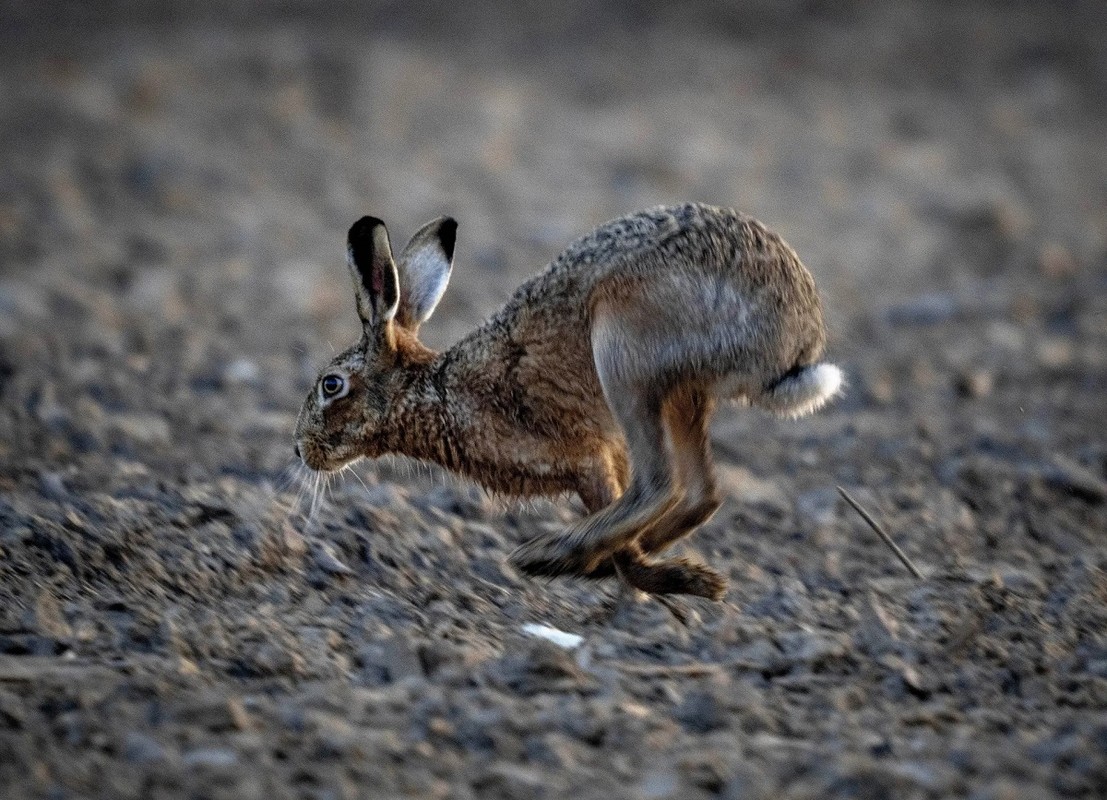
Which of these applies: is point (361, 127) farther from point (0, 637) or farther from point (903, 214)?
point (0, 637)

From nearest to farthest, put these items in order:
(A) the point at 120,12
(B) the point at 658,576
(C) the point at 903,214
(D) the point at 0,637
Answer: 1. (D) the point at 0,637
2. (B) the point at 658,576
3. (C) the point at 903,214
4. (A) the point at 120,12

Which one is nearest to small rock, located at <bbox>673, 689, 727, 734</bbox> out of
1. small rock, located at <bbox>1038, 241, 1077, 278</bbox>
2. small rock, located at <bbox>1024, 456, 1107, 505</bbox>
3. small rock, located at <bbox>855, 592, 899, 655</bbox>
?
small rock, located at <bbox>855, 592, 899, 655</bbox>

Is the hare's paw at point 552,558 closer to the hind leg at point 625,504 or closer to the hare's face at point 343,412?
the hind leg at point 625,504

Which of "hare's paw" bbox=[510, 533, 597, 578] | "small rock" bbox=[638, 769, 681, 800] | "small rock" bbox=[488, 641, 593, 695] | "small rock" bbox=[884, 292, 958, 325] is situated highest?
"small rock" bbox=[884, 292, 958, 325]

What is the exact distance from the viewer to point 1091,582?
19.0 ft

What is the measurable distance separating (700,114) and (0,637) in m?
11.6

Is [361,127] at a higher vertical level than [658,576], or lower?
higher

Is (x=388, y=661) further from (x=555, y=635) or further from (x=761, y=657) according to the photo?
(x=761, y=657)

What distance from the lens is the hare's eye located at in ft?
19.9

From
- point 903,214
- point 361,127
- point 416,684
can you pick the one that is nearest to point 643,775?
point 416,684

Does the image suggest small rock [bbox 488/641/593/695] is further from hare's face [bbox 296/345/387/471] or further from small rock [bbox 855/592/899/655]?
hare's face [bbox 296/345/387/471]

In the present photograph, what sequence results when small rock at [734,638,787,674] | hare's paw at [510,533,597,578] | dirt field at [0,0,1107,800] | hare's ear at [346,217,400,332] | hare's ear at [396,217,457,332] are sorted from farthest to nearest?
hare's ear at [396,217,457,332] → hare's ear at [346,217,400,332] → hare's paw at [510,533,597,578] → small rock at [734,638,787,674] → dirt field at [0,0,1107,800]

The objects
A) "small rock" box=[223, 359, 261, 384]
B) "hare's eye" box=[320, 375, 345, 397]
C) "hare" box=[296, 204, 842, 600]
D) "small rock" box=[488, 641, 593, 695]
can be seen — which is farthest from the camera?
"small rock" box=[223, 359, 261, 384]

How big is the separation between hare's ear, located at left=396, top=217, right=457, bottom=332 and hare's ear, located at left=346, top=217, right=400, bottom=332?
227mm
